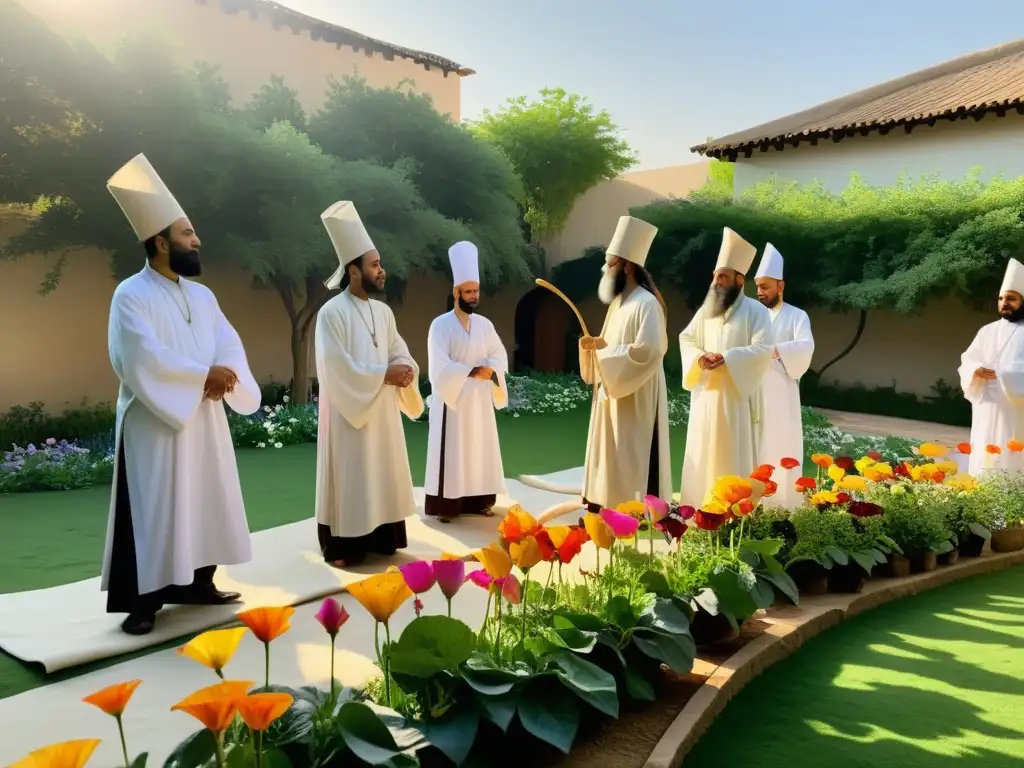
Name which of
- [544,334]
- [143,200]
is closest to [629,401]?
[143,200]

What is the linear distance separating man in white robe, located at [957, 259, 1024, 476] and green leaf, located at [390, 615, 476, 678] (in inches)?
235

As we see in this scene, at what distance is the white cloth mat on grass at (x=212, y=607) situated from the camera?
3920 millimetres

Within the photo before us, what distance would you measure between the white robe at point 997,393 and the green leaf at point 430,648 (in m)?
5.87

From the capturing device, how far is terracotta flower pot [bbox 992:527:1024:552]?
17.6 ft

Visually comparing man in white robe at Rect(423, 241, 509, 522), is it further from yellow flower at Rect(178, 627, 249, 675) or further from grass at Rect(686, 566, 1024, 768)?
yellow flower at Rect(178, 627, 249, 675)

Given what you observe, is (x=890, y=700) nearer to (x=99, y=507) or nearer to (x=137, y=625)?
(x=137, y=625)

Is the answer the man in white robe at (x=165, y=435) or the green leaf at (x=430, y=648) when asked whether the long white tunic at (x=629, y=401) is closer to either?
the man in white robe at (x=165, y=435)

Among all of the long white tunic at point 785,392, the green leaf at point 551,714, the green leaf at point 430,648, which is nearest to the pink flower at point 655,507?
the green leaf at point 551,714

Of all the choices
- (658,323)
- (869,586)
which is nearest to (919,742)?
(869,586)

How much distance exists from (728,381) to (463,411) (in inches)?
81.6

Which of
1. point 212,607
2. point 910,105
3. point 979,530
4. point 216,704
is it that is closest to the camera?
point 216,704

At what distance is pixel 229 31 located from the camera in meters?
15.2

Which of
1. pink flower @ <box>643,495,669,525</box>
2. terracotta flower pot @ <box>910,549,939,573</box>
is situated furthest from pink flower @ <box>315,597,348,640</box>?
terracotta flower pot @ <box>910,549,939,573</box>

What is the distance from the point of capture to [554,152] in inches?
842
